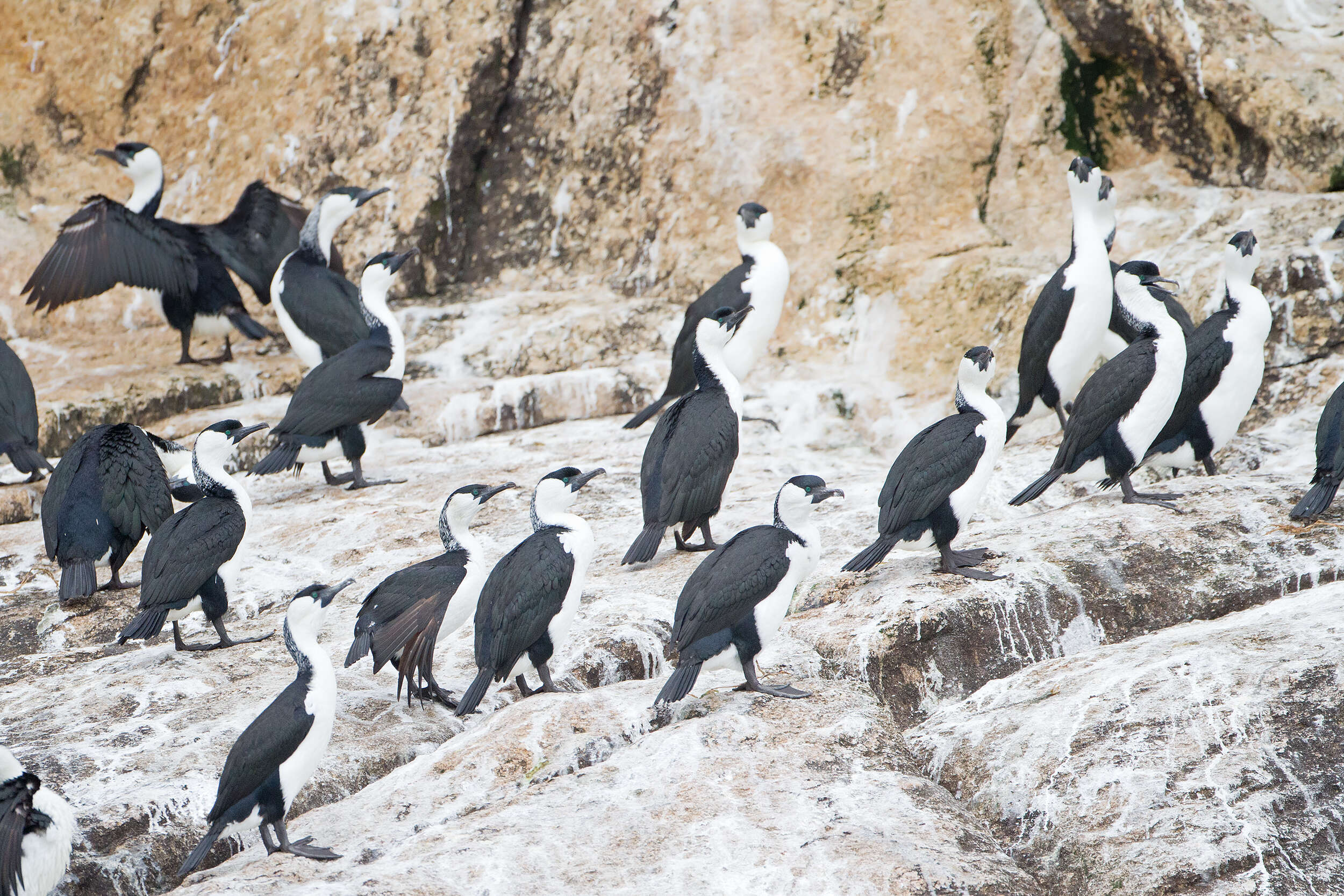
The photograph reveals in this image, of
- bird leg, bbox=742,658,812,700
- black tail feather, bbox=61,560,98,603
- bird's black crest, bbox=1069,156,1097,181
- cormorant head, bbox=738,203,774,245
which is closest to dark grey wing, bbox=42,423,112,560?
black tail feather, bbox=61,560,98,603

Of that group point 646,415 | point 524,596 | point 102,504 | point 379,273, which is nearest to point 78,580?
point 102,504

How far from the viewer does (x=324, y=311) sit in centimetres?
991

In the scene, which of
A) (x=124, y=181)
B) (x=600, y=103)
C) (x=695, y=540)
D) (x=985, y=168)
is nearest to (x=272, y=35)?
(x=124, y=181)

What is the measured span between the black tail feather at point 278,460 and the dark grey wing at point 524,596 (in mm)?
3229

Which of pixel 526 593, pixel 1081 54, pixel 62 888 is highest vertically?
pixel 1081 54

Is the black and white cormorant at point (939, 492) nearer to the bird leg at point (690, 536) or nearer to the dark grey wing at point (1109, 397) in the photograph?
the dark grey wing at point (1109, 397)

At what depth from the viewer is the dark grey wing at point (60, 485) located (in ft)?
23.3

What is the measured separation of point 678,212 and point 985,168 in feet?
8.47

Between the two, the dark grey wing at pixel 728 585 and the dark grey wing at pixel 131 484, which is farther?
the dark grey wing at pixel 131 484

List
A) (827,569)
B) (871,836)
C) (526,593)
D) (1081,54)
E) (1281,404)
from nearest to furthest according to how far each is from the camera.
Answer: (871,836) < (526,593) < (827,569) < (1281,404) < (1081,54)

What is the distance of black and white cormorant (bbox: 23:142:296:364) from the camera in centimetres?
1026

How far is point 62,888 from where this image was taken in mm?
4832

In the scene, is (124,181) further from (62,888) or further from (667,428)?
(62,888)

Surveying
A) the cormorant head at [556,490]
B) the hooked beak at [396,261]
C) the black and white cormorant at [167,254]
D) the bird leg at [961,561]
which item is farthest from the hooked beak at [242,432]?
the black and white cormorant at [167,254]
